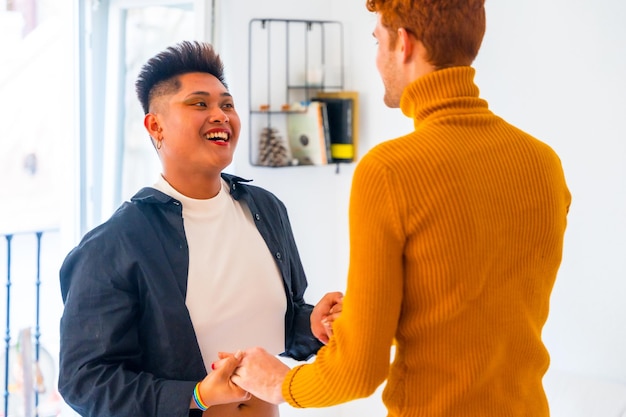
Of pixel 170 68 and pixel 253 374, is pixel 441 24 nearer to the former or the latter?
pixel 253 374

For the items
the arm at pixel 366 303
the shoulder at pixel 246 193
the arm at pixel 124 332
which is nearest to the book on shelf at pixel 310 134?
the shoulder at pixel 246 193

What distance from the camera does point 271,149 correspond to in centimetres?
321

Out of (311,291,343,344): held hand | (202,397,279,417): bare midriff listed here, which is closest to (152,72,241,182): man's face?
(311,291,343,344): held hand

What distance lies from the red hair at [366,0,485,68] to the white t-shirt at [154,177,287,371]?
0.70 metres

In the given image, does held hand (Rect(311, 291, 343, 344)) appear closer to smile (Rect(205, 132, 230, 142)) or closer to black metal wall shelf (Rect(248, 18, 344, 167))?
smile (Rect(205, 132, 230, 142))

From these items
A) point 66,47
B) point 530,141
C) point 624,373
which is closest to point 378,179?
point 530,141

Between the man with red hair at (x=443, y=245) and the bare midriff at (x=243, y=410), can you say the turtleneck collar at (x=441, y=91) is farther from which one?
the bare midriff at (x=243, y=410)

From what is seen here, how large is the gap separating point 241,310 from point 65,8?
189 centimetres

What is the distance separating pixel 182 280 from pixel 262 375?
1.14 feet

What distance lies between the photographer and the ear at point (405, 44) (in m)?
1.14

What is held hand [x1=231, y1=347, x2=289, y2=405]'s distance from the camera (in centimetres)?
129

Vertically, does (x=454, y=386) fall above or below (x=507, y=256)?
below

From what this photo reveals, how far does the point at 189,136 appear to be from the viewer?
5.44 ft

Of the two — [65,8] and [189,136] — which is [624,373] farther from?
[65,8]
